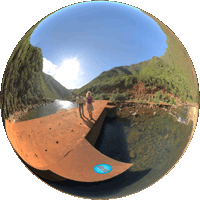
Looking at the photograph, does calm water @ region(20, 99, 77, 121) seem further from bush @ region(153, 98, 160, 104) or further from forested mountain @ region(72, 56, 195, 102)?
bush @ region(153, 98, 160, 104)

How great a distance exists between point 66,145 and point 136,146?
70.1 inches

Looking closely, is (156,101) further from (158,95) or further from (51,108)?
(51,108)

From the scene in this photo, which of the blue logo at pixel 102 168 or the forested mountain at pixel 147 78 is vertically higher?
the forested mountain at pixel 147 78

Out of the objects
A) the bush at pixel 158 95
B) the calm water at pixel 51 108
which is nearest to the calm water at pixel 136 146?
the calm water at pixel 51 108

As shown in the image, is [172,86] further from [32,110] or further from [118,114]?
[32,110]

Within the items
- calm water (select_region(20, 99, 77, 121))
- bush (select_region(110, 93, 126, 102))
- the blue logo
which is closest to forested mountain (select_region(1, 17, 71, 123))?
calm water (select_region(20, 99, 77, 121))

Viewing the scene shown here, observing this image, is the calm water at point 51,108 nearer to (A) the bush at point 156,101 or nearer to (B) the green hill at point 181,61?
(A) the bush at point 156,101

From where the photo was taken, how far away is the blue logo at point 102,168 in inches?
251

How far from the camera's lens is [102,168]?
6.43 metres

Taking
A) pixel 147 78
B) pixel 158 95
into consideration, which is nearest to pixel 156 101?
pixel 158 95

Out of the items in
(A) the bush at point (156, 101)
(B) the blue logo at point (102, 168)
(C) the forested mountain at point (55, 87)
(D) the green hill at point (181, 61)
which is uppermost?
(D) the green hill at point (181, 61)

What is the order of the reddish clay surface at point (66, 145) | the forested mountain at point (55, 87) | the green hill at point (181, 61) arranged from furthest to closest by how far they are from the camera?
1. the green hill at point (181, 61)
2. the forested mountain at point (55, 87)
3. the reddish clay surface at point (66, 145)

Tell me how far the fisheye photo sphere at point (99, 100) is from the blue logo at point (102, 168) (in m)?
0.02

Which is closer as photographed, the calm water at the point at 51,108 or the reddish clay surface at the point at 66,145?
the reddish clay surface at the point at 66,145
